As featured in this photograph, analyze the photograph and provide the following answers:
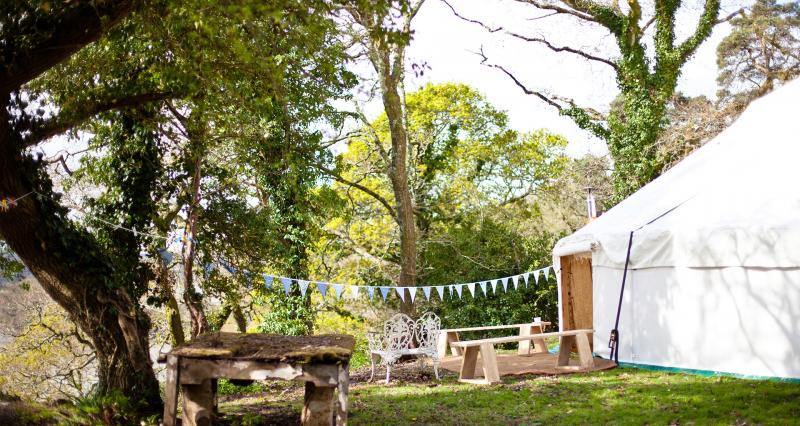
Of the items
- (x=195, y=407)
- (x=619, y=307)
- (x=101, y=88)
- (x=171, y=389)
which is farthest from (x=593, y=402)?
(x=101, y=88)

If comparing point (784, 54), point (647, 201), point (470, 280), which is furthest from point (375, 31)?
point (784, 54)

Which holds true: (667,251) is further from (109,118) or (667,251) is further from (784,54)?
(784,54)

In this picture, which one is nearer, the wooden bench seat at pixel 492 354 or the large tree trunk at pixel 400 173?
the wooden bench seat at pixel 492 354

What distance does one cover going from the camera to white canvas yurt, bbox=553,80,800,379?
648 centimetres

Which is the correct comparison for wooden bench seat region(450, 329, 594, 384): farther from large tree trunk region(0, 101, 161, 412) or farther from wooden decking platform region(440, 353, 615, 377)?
large tree trunk region(0, 101, 161, 412)

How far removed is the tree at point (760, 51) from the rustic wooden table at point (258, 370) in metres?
16.4

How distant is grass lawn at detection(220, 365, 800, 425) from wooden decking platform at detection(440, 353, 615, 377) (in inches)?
Answer: 9.6

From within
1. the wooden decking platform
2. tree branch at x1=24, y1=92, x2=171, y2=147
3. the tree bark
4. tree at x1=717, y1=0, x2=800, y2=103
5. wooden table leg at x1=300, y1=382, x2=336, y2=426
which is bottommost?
the wooden decking platform

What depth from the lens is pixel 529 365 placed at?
893cm

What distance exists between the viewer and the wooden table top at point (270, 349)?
14.9ft

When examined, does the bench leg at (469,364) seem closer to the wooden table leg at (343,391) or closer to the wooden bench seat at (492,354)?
the wooden bench seat at (492,354)

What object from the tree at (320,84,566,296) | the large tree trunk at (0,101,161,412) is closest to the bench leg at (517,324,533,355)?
the tree at (320,84,566,296)

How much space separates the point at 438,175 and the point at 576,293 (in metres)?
6.46

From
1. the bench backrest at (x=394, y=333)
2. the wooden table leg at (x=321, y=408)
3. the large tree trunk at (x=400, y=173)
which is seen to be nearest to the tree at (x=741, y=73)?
the large tree trunk at (x=400, y=173)
